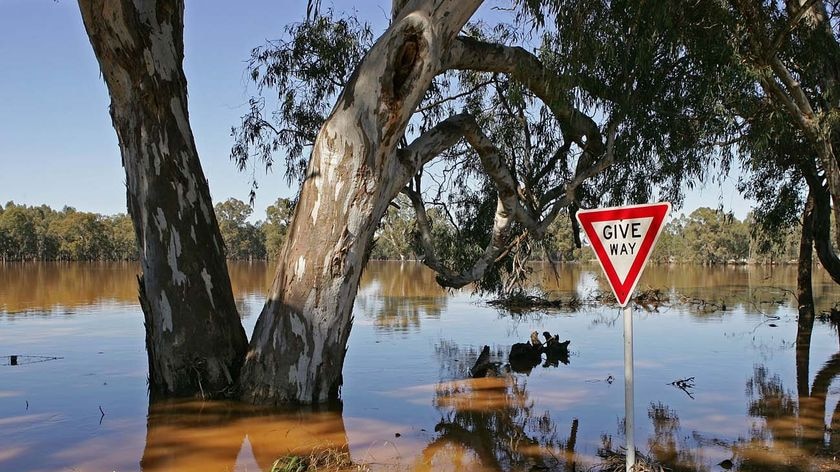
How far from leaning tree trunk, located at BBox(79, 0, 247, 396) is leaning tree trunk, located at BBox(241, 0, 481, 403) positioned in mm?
417

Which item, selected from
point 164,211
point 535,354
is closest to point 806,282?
point 535,354

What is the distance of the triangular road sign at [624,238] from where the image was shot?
290cm

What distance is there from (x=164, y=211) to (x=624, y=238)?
393 cm

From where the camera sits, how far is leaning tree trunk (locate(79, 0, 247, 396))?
5.57 m

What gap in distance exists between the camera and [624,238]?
3004 millimetres

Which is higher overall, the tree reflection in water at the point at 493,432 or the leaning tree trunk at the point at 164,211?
the leaning tree trunk at the point at 164,211

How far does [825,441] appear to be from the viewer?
14.3ft

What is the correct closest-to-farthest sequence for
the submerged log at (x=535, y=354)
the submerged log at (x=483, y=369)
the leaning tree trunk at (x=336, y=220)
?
the leaning tree trunk at (x=336, y=220)
the submerged log at (x=483, y=369)
the submerged log at (x=535, y=354)

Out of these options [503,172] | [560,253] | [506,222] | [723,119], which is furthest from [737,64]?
[560,253]

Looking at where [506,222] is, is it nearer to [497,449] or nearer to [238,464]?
[497,449]

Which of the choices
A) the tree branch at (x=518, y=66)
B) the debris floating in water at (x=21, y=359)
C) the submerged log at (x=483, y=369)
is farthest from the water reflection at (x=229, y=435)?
the tree branch at (x=518, y=66)

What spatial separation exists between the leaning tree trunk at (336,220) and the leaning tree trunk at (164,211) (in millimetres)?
417

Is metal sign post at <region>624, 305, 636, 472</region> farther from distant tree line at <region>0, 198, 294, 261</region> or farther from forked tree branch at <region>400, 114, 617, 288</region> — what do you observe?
distant tree line at <region>0, 198, 294, 261</region>

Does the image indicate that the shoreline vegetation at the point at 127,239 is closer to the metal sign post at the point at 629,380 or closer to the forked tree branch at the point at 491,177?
the forked tree branch at the point at 491,177
